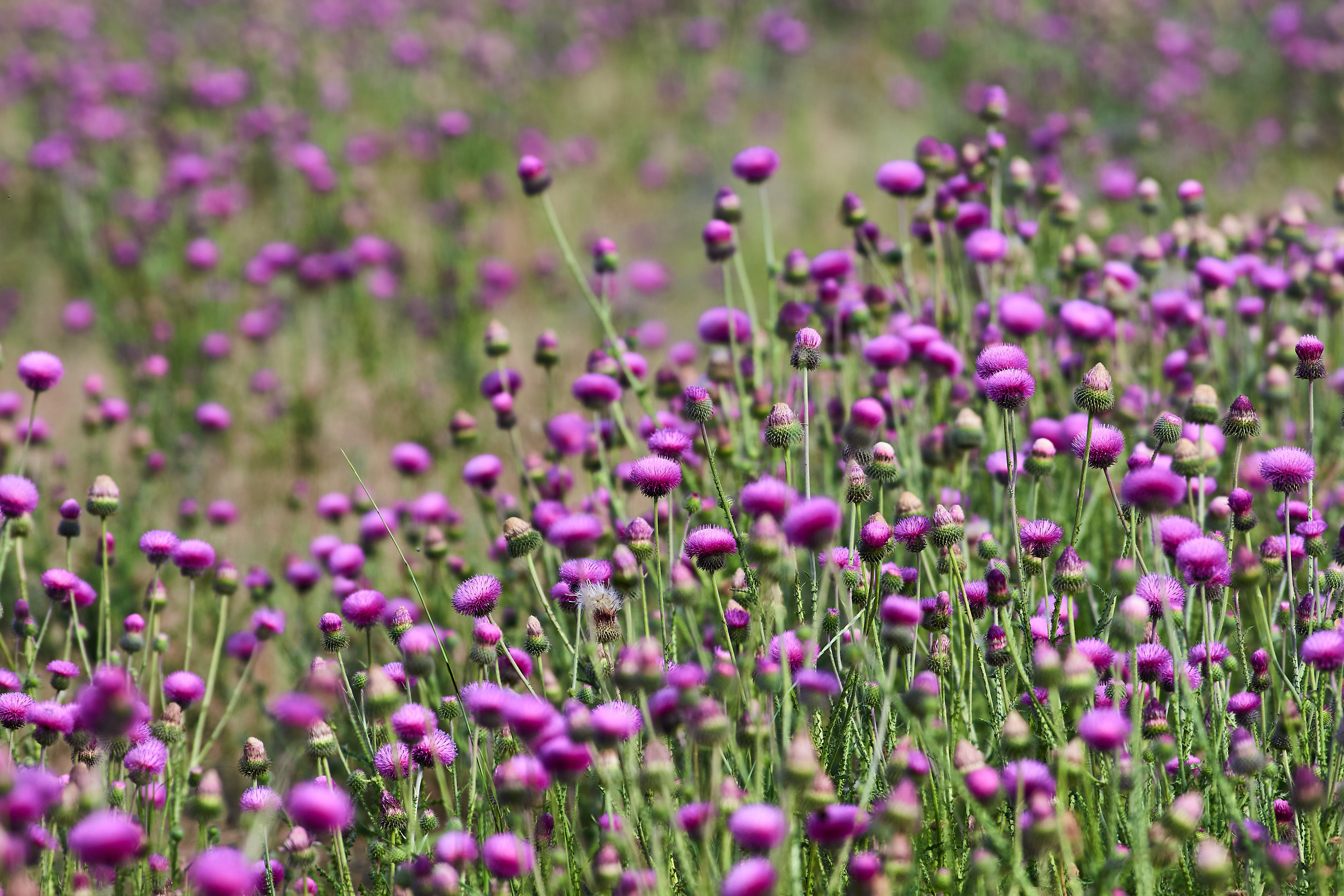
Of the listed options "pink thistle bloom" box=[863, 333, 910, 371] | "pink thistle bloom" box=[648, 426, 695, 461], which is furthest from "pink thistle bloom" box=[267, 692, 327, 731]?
"pink thistle bloom" box=[863, 333, 910, 371]

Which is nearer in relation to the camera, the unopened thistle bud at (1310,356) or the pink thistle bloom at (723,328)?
the unopened thistle bud at (1310,356)

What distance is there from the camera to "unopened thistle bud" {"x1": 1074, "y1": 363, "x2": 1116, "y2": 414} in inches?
74.4

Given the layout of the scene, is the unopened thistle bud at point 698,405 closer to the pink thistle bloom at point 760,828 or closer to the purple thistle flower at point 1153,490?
the purple thistle flower at point 1153,490

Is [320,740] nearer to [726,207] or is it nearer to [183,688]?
[183,688]

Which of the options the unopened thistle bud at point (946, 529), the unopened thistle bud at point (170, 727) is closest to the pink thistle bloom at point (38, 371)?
the unopened thistle bud at point (170, 727)

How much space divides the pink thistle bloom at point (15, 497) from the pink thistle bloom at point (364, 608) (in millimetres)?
713

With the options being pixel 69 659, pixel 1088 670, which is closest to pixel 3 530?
pixel 69 659

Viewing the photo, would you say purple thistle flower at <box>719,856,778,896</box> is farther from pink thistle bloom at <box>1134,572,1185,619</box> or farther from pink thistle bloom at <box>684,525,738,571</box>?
pink thistle bloom at <box>1134,572,1185,619</box>

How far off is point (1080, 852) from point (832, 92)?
7.06 metres

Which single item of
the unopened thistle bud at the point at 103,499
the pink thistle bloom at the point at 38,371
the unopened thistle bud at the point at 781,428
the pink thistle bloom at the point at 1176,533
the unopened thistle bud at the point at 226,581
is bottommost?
the unopened thistle bud at the point at 226,581

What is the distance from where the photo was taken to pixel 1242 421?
200 centimetres

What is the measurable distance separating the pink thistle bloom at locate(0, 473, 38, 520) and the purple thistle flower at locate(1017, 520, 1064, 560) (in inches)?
75.1

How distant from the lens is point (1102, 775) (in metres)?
1.75

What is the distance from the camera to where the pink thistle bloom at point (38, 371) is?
2.46 m
